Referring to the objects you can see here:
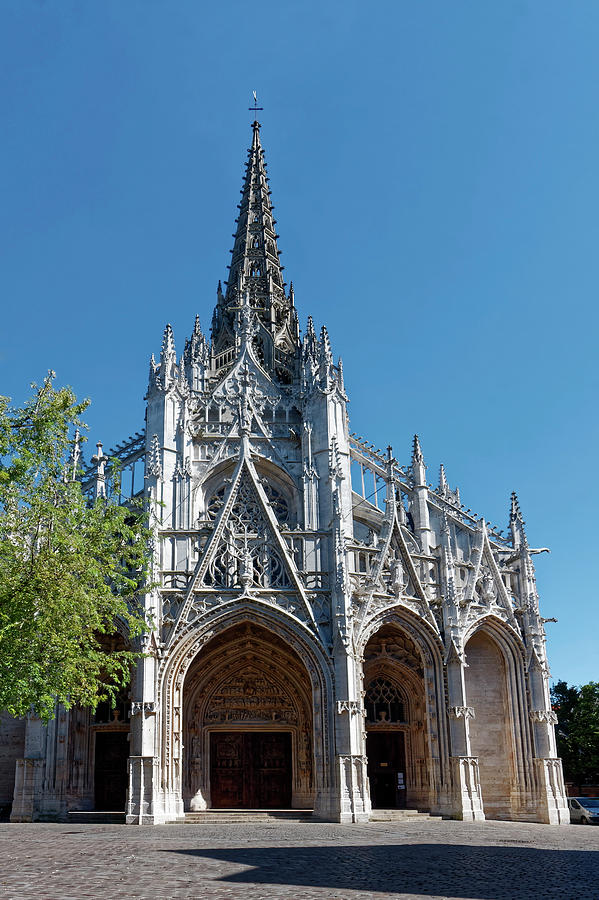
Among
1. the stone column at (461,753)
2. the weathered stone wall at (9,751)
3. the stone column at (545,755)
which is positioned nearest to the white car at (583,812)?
the stone column at (545,755)

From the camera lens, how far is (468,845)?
18.4 m

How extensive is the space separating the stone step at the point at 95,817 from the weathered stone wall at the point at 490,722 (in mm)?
12471

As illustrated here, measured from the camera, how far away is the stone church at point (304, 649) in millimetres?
27500

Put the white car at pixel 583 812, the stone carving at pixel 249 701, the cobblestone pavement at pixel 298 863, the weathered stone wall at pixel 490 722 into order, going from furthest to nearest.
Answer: the white car at pixel 583 812
the stone carving at pixel 249 701
the weathered stone wall at pixel 490 722
the cobblestone pavement at pixel 298 863

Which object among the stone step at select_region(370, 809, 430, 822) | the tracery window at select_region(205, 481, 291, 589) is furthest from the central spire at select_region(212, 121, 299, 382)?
the stone step at select_region(370, 809, 430, 822)

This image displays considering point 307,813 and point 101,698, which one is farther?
point 307,813

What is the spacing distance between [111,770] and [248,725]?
4995mm

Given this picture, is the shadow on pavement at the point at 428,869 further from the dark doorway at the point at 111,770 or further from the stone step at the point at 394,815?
the dark doorway at the point at 111,770

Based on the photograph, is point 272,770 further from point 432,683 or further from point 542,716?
point 542,716

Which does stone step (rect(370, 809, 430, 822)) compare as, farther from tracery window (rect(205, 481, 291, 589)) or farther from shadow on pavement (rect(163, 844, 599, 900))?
shadow on pavement (rect(163, 844, 599, 900))

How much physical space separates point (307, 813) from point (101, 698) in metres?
10.5

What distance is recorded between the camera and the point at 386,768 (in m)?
31.0

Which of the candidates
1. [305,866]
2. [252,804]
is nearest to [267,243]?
[252,804]

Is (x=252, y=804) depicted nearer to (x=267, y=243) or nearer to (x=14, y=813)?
(x=14, y=813)
